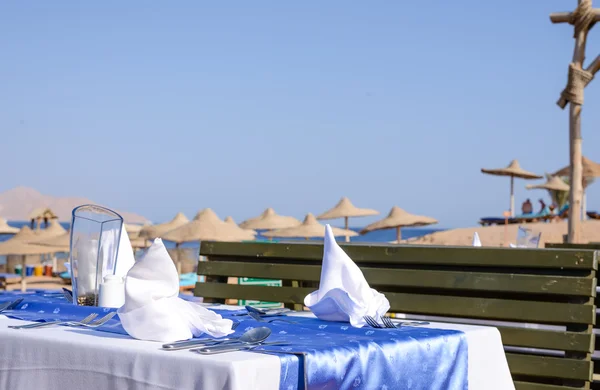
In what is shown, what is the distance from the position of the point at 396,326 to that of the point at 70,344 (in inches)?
36.7

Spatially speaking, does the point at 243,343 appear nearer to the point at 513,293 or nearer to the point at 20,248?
the point at 513,293

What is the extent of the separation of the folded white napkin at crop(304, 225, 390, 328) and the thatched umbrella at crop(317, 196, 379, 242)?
75.4 feet

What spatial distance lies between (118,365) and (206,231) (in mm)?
17529

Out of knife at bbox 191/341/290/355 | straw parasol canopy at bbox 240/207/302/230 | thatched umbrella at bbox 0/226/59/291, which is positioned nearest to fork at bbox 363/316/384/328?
knife at bbox 191/341/290/355

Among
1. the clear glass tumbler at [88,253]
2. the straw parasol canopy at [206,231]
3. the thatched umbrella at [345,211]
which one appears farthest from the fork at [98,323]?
the thatched umbrella at [345,211]

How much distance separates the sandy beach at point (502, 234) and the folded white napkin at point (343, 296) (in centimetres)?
3197

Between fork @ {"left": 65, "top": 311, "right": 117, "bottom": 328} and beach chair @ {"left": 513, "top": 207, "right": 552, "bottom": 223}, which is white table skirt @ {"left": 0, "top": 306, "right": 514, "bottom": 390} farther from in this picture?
beach chair @ {"left": 513, "top": 207, "right": 552, "bottom": 223}

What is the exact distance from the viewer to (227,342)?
1.92 meters

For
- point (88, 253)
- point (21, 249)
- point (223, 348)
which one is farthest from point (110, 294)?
point (21, 249)

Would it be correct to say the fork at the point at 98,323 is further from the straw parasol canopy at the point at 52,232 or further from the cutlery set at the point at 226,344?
the straw parasol canopy at the point at 52,232

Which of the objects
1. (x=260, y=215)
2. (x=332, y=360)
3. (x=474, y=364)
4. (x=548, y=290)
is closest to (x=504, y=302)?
(x=548, y=290)

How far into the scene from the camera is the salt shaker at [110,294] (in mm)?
2621

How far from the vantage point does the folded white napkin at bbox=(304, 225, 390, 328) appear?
247 cm

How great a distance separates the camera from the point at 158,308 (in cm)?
199
